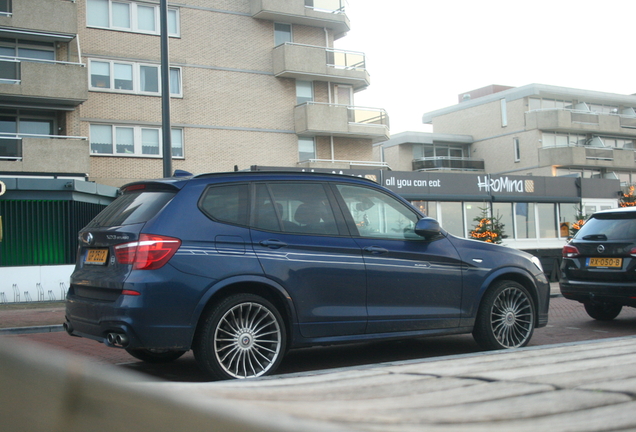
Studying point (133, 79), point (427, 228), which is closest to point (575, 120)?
point (133, 79)

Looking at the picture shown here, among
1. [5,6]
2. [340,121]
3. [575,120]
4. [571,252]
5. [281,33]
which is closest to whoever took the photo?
[571,252]

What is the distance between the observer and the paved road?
662 cm

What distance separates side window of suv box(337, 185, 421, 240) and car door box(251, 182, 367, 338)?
21 cm

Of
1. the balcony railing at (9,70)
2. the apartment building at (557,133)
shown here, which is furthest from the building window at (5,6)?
the apartment building at (557,133)

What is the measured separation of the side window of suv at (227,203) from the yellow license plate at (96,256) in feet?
2.88

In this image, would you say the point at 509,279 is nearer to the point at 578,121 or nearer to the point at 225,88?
the point at 225,88

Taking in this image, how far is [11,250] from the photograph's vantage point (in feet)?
65.2

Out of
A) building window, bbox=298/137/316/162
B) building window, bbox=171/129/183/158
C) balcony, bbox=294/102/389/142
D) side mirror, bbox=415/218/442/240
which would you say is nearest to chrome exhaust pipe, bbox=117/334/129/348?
side mirror, bbox=415/218/442/240

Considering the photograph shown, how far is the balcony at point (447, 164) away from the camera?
5622 centimetres

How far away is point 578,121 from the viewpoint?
5231cm

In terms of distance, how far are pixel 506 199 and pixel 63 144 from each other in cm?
1741

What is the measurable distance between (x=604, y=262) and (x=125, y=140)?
2244cm

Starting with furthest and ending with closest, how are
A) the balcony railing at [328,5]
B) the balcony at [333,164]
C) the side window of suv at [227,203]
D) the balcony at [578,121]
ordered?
the balcony at [578,121] < the balcony railing at [328,5] < the balcony at [333,164] < the side window of suv at [227,203]

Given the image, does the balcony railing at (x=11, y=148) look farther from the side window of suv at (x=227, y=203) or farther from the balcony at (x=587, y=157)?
the balcony at (x=587, y=157)
